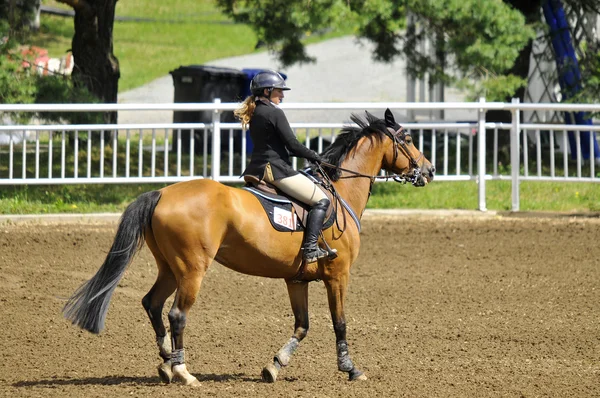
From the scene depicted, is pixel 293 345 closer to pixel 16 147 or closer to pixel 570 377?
pixel 570 377

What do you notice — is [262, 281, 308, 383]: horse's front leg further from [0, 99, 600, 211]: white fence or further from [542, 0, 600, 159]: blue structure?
[542, 0, 600, 159]: blue structure

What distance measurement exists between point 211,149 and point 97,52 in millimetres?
2800

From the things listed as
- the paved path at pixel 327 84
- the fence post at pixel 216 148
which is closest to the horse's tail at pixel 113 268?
the fence post at pixel 216 148

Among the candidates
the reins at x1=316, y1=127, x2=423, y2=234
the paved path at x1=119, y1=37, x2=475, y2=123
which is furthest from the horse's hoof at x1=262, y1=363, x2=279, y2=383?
the paved path at x1=119, y1=37, x2=475, y2=123

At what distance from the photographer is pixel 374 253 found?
A: 1199 centimetres

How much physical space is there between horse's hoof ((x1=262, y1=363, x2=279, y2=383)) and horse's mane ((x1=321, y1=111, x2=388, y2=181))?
1.61 m

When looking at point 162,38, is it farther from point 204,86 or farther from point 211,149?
point 211,149

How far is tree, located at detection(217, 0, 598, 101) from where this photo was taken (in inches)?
566

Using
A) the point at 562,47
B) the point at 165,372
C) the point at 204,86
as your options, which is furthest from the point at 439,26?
the point at 165,372

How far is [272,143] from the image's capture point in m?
7.18

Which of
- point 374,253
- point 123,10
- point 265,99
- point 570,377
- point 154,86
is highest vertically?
point 123,10

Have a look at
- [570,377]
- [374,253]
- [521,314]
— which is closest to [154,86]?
[374,253]

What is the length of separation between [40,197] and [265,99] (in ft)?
27.8

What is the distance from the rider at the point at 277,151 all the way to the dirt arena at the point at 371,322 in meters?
1.16
